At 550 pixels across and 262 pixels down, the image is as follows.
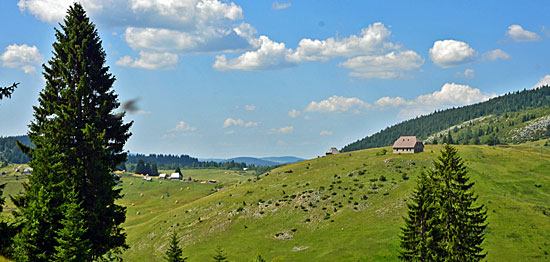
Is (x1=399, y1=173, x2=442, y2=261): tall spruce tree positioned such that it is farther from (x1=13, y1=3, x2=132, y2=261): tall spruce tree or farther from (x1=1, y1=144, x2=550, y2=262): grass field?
(x1=13, y1=3, x2=132, y2=261): tall spruce tree

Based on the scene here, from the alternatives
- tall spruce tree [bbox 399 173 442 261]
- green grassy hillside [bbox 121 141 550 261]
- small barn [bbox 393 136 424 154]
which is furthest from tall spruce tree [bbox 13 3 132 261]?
small barn [bbox 393 136 424 154]

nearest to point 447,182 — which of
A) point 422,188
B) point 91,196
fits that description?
point 422,188

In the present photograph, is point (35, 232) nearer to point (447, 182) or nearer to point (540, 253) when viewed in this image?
point (447, 182)

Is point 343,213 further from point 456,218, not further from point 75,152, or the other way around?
point 75,152

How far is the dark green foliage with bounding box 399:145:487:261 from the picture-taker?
174ft

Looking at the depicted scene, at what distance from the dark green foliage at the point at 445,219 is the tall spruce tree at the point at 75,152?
36138mm

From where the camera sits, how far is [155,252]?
13100cm

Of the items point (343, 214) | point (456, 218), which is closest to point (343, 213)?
point (343, 214)

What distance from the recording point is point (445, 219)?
5384 centimetres

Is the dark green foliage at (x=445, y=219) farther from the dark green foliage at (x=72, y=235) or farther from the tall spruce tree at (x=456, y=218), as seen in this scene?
the dark green foliage at (x=72, y=235)

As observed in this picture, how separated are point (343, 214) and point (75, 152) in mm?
103017

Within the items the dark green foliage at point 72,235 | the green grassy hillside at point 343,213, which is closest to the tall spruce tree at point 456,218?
the green grassy hillside at point 343,213

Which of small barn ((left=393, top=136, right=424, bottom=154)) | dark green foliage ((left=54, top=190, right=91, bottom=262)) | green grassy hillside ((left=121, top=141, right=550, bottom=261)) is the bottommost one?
green grassy hillside ((left=121, top=141, right=550, bottom=261))

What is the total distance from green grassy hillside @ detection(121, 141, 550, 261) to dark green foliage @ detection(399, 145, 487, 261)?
3326cm
